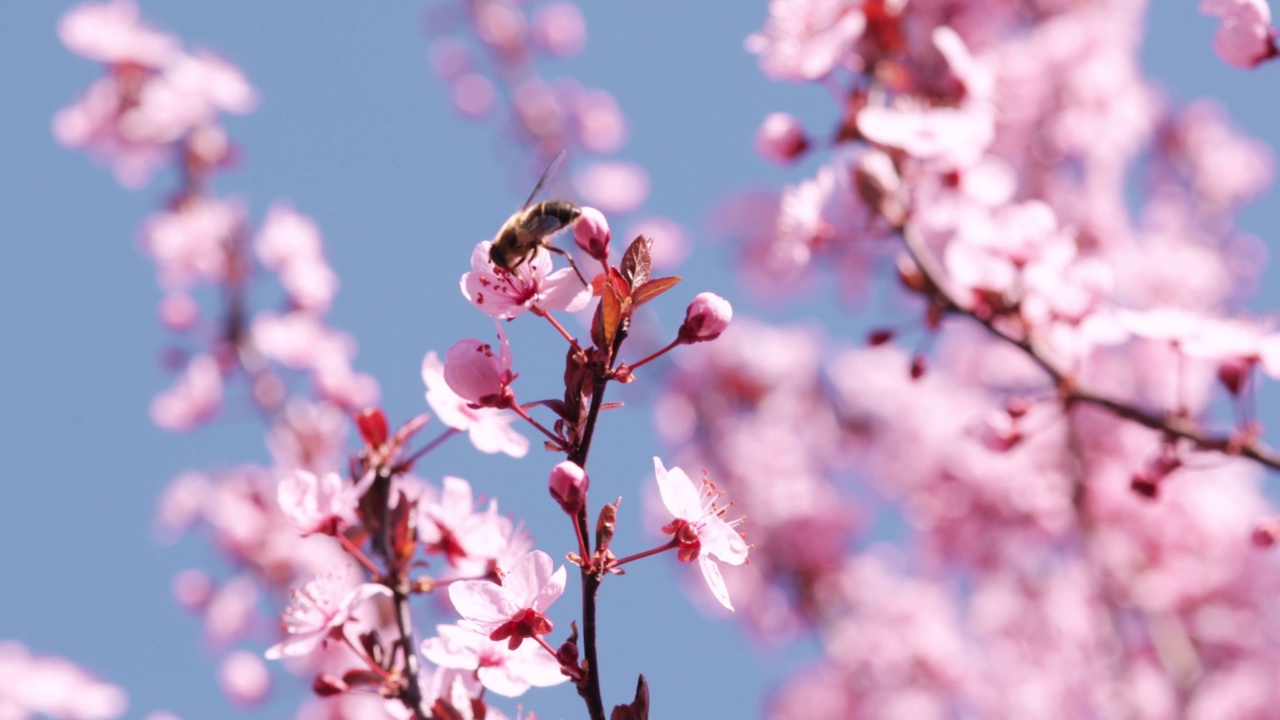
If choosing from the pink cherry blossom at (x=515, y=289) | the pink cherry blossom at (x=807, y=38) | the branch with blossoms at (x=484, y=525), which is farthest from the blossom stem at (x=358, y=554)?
the pink cherry blossom at (x=807, y=38)

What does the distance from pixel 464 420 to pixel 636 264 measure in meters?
0.54

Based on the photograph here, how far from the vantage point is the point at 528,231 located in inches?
62.7

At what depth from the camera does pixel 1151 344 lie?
7.07m

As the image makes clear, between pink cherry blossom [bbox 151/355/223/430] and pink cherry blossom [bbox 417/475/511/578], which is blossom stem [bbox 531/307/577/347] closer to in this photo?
pink cherry blossom [bbox 417/475/511/578]

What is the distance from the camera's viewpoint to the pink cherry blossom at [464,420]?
1.76 metres

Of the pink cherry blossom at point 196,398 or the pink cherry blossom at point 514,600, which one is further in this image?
the pink cherry blossom at point 196,398

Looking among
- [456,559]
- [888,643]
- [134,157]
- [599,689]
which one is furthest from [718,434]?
[599,689]

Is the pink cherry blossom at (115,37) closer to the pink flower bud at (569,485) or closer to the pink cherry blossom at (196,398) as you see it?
the pink cherry blossom at (196,398)

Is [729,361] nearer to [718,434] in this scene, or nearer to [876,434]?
[718,434]

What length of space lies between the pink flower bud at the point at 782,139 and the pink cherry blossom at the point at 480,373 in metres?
1.78

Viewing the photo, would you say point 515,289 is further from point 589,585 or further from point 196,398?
point 196,398

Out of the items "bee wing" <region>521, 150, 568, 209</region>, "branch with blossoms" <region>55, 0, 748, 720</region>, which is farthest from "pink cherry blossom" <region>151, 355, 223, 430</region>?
"bee wing" <region>521, 150, 568, 209</region>

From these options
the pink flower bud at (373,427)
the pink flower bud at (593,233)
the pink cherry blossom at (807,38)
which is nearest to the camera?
the pink flower bud at (593,233)

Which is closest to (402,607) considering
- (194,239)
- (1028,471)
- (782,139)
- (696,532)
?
(696,532)
